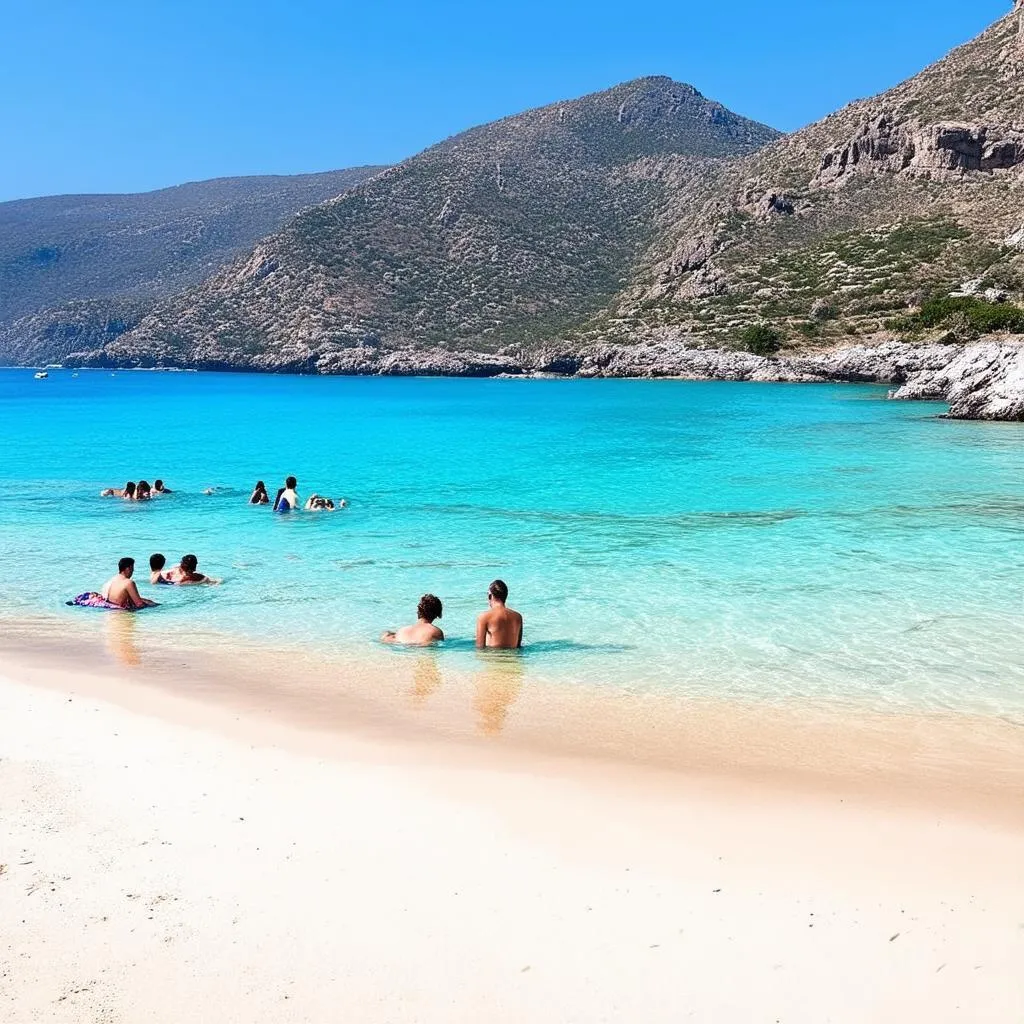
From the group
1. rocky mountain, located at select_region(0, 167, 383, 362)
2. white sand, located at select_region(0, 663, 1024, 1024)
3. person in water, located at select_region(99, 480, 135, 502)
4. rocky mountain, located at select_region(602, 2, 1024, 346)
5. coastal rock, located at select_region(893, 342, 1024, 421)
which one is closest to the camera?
white sand, located at select_region(0, 663, 1024, 1024)

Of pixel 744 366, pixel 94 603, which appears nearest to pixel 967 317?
pixel 744 366

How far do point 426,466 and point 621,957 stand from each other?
25136 mm

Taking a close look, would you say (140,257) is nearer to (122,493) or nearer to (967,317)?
(967,317)

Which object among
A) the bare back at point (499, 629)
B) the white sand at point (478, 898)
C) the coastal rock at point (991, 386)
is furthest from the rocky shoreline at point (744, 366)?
the white sand at point (478, 898)

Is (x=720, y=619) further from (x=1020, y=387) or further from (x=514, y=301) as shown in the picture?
(x=514, y=301)

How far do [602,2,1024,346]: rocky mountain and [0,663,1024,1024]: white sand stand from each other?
65503mm

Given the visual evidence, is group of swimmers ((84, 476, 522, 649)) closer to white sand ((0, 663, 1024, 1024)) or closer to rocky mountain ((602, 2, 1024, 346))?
white sand ((0, 663, 1024, 1024))

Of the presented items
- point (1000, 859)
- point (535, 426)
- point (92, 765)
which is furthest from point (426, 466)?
point (1000, 859)

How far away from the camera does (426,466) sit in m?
Answer: 28.7

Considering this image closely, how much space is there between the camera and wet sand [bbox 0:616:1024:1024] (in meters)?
3.78

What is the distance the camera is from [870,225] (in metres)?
84.9

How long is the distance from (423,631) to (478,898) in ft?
18.6

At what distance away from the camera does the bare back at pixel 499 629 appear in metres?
9.82

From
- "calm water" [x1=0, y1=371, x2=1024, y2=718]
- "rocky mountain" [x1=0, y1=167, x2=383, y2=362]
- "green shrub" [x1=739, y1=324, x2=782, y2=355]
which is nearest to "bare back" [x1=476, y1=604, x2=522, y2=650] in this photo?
"calm water" [x1=0, y1=371, x2=1024, y2=718]
